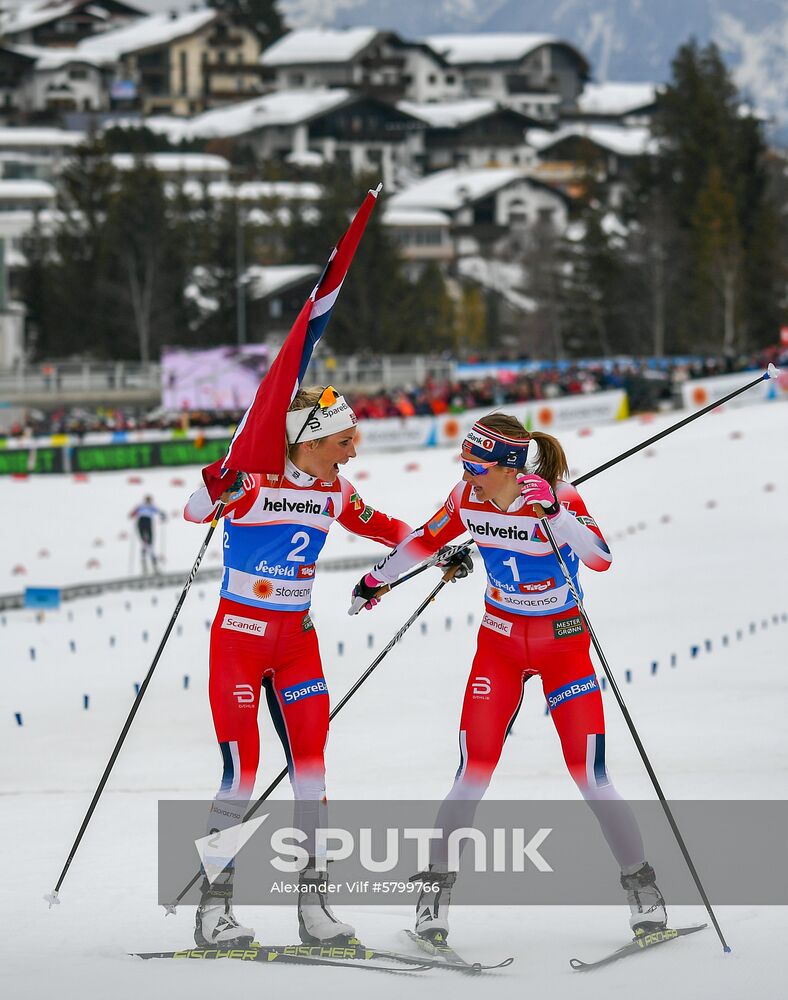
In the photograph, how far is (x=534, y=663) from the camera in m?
6.36

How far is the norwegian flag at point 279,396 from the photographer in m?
6.45

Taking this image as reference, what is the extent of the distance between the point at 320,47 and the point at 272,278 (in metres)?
71.4

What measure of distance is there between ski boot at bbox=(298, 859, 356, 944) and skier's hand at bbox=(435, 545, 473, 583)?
1385 millimetres

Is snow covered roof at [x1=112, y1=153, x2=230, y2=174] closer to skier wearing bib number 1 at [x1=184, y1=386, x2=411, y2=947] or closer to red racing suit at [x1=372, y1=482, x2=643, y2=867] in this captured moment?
skier wearing bib number 1 at [x1=184, y1=386, x2=411, y2=947]

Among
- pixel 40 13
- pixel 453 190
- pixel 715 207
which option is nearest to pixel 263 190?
pixel 453 190

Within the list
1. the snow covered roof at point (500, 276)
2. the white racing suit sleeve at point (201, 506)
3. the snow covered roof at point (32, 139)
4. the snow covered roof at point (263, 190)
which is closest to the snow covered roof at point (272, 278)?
the snow covered roof at point (263, 190)

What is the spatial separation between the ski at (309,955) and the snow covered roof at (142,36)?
433 feet

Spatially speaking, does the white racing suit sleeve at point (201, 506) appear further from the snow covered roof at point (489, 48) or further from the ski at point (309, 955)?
the snow covered roof at point (489, 48)

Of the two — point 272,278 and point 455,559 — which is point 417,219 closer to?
point 272,278

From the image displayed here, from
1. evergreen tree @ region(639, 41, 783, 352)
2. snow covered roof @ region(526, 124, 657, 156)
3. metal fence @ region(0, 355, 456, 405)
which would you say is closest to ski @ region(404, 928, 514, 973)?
metal fence @ region(0, 355, 456, 405)

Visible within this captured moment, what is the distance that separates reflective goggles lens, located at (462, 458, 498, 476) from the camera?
6367 millimetres

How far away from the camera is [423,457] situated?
3778cm

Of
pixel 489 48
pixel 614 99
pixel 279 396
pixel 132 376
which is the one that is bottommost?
pixel 132 376

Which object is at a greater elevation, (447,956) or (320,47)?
(320,47)
